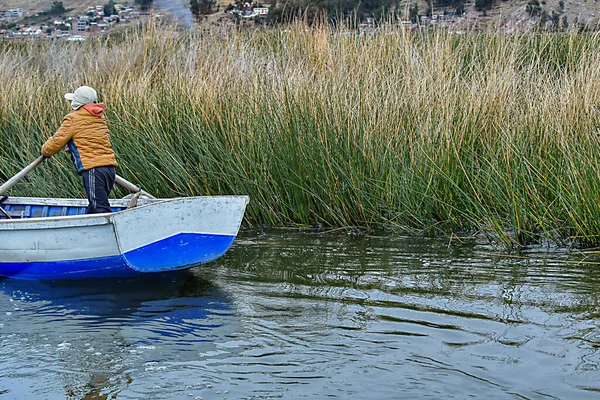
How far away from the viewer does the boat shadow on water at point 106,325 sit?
17.4 feet

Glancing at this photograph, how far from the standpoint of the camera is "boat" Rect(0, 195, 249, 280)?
271 inches

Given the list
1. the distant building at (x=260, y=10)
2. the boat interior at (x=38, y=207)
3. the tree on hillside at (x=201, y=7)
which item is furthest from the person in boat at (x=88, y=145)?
the distant building at (x=260, y=10)

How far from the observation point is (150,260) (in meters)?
7.02

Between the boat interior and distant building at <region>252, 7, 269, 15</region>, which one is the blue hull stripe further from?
distant building at <region>252, 7, 269, 15</region>

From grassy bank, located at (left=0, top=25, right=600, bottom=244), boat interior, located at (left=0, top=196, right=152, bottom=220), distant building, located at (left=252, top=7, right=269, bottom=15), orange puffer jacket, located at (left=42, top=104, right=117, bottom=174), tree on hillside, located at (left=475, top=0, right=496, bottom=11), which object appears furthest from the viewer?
distant building, located at (left=252, top=7, right=269, bottom=15)

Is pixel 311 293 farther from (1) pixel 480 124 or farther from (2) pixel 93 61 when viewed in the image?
(2) pixel 93 61

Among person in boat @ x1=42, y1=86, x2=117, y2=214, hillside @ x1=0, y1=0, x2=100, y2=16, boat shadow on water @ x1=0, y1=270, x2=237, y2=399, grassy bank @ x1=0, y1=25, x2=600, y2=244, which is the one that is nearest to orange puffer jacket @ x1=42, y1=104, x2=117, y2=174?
person in boat @ x1=42, y1=86, x2=117, y2=214

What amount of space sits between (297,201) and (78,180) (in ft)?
8.35

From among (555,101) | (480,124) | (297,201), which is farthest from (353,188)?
(555,101)

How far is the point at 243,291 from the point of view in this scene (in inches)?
274

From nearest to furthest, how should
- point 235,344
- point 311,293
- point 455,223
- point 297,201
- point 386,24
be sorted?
point 235,344 < point 311,293 < point 455,223 < point 297,201 < point 386,24

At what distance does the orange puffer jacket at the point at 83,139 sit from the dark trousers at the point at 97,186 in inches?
2.1

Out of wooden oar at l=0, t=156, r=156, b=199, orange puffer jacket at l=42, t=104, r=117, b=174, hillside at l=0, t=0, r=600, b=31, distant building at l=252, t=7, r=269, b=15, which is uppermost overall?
distant building at l=252, t=7, r=269, b=15

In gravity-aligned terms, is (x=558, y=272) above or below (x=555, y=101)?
below
